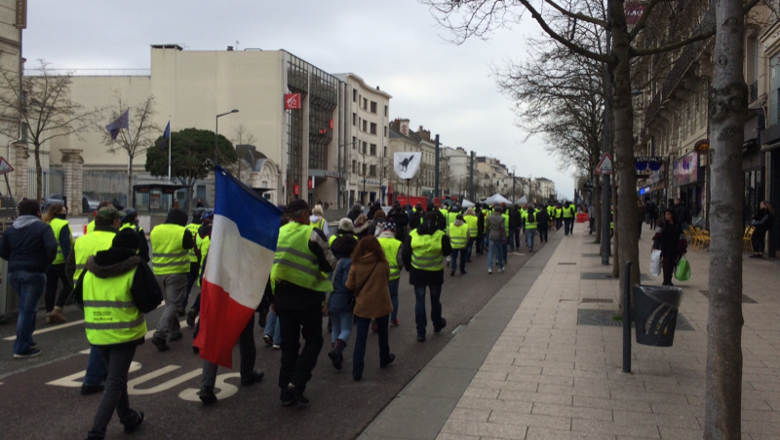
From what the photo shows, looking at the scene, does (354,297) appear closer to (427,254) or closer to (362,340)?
(362,340)

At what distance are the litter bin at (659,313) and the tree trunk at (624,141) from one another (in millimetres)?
2846

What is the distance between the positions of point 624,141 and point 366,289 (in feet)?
16.1

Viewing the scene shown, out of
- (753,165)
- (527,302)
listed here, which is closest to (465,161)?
(753,165)

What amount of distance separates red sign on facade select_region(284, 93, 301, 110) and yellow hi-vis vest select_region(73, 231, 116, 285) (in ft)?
174

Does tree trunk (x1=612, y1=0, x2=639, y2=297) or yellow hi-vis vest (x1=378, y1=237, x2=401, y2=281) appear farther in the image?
tree trunk (x1=612, y1=0, x2=639, y2=297)

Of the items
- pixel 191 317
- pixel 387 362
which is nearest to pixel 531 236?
pixel 191 317

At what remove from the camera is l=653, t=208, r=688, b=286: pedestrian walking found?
12.7 metres

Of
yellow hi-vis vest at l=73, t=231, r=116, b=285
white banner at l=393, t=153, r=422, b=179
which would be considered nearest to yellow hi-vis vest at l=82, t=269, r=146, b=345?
yellow hi-vis vest at l=73, t=231, r=116, b=285

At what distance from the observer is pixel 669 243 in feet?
42.1

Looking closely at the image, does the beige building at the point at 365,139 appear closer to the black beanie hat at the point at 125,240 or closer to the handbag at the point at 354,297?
the handbag at the point at 354,297

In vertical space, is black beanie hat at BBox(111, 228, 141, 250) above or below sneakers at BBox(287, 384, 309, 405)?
above

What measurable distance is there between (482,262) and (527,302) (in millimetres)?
8487

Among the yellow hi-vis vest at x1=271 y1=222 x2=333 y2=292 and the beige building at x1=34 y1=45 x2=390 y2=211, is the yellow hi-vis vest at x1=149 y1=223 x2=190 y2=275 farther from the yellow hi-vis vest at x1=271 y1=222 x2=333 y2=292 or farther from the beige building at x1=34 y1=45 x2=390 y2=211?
the beige building at x1=34 y1=45 x2=390 y2=211

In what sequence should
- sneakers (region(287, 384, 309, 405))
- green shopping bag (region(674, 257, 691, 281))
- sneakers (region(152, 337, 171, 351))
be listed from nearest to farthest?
sneakers (region(287, 384, 309, 405)), sneakers (region(152, 337, 171, 351)), green shopping bag (region(674, 257, 691, 281))
